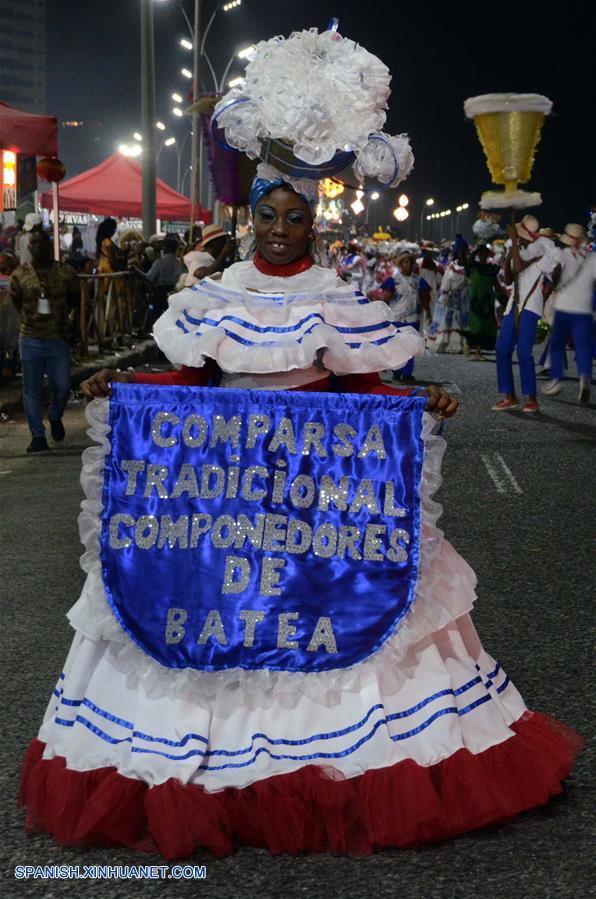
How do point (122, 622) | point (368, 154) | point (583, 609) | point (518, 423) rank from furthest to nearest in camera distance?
1. point (518, 423)
2. point (583, 609)
3. point (368, 154)
4. point (122, 622)

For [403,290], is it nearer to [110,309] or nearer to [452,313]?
[110,309]

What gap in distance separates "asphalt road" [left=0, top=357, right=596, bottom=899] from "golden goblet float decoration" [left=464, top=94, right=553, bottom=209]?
2.27m

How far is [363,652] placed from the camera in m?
3.68

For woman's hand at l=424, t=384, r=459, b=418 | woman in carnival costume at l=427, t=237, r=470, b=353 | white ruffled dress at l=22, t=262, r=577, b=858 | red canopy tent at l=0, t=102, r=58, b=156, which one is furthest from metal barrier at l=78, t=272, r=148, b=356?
woman's hand at l=424, t=384, r=459, b=418

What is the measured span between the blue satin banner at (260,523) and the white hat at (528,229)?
→ 10715 mm

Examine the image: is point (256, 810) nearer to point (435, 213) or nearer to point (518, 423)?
point (518, 423)

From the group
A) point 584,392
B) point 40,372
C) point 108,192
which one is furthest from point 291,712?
point 108,192

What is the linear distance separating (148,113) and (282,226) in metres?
23.9

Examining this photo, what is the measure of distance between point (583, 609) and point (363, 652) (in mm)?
2865

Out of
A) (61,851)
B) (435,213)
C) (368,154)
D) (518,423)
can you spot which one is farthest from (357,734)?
(435,213)

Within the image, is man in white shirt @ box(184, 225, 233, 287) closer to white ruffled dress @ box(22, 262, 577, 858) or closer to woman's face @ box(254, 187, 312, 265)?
woman's face @ box(254, 187, 312, 265)

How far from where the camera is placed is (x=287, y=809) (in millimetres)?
3445

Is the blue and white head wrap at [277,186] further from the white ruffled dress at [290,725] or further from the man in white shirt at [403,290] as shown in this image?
the man in white shirt at [403,290]

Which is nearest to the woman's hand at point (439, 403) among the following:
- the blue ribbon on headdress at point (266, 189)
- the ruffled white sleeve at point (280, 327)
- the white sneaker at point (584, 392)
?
the ruffled white sleeve at point (280, 327)
